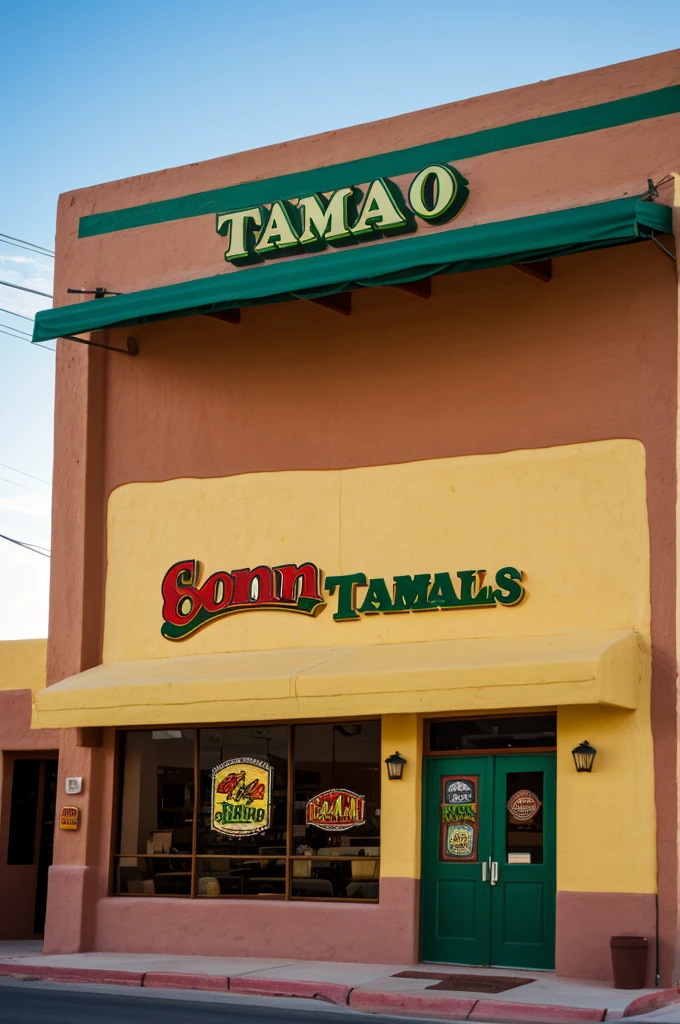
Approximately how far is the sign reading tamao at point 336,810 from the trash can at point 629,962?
13.1 feet

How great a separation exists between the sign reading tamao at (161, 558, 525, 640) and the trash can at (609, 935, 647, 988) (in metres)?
4.18

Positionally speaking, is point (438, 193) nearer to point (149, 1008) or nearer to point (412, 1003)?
point (412, 1003)

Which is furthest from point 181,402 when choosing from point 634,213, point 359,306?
point 634,213

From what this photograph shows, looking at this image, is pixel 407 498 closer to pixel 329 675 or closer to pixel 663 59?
pixel 329 675

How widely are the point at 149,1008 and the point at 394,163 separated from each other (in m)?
10.8

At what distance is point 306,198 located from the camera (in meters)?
18.2

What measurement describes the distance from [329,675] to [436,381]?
412cm

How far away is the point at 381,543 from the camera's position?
17.7 meters

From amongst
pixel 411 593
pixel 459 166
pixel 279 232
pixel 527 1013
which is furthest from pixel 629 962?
pixel 279 232

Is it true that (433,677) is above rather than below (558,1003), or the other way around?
above

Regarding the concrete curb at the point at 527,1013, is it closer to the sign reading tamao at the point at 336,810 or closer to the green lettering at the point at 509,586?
the sign reading tamao at the point at 336,810

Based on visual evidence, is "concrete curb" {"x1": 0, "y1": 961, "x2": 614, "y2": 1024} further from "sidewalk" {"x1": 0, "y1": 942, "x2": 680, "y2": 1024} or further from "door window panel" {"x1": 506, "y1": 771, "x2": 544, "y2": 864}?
"door window panel" {"x1": 506, "y1": 771, "x2": 544, "y2": 864}

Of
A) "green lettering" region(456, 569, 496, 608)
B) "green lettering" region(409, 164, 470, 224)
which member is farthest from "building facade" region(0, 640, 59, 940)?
"green lettering" region(409, 164, 470, 224)

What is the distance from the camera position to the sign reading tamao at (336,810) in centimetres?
1736
